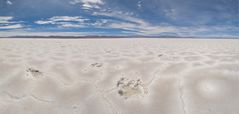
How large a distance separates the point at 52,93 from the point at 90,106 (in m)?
0.61

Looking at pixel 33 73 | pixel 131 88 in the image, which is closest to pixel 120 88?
pixel 131 88

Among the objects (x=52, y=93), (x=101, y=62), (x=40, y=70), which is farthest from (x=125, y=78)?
(x=40, y=70)

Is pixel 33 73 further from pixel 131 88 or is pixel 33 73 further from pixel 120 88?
pixel 131 88

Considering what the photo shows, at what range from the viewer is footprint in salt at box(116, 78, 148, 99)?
2283 mm

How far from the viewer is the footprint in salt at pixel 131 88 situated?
7.49 ft

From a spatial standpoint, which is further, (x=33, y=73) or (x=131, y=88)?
(x=33, y=73)

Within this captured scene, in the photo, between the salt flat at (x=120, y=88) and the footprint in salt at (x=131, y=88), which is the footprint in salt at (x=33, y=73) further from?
the footprint in salt at (x=131, y=88)

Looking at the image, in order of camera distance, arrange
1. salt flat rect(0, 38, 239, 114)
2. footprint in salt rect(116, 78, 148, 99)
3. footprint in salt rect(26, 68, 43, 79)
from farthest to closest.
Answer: footprint in salt rect(26, 68, 43, 79) < footprint in salt rect(116, 78, 148, 99) < salt flat rect(0, 38, 239, 114)

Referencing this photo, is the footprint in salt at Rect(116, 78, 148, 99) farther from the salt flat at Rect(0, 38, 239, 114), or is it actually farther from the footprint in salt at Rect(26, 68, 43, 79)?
the footprint in salt at Rect(26, 68, 43, 79)

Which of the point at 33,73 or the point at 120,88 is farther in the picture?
the point at 33,73

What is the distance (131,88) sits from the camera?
2.40 metres

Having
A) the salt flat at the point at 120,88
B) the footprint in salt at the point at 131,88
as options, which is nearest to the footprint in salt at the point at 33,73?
the salt flat at the point at 120,88

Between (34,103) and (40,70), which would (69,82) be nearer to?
(34,103)

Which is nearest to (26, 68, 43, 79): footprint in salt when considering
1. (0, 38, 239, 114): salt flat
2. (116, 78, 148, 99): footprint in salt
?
(0, 38, 239, 114): salt flat
